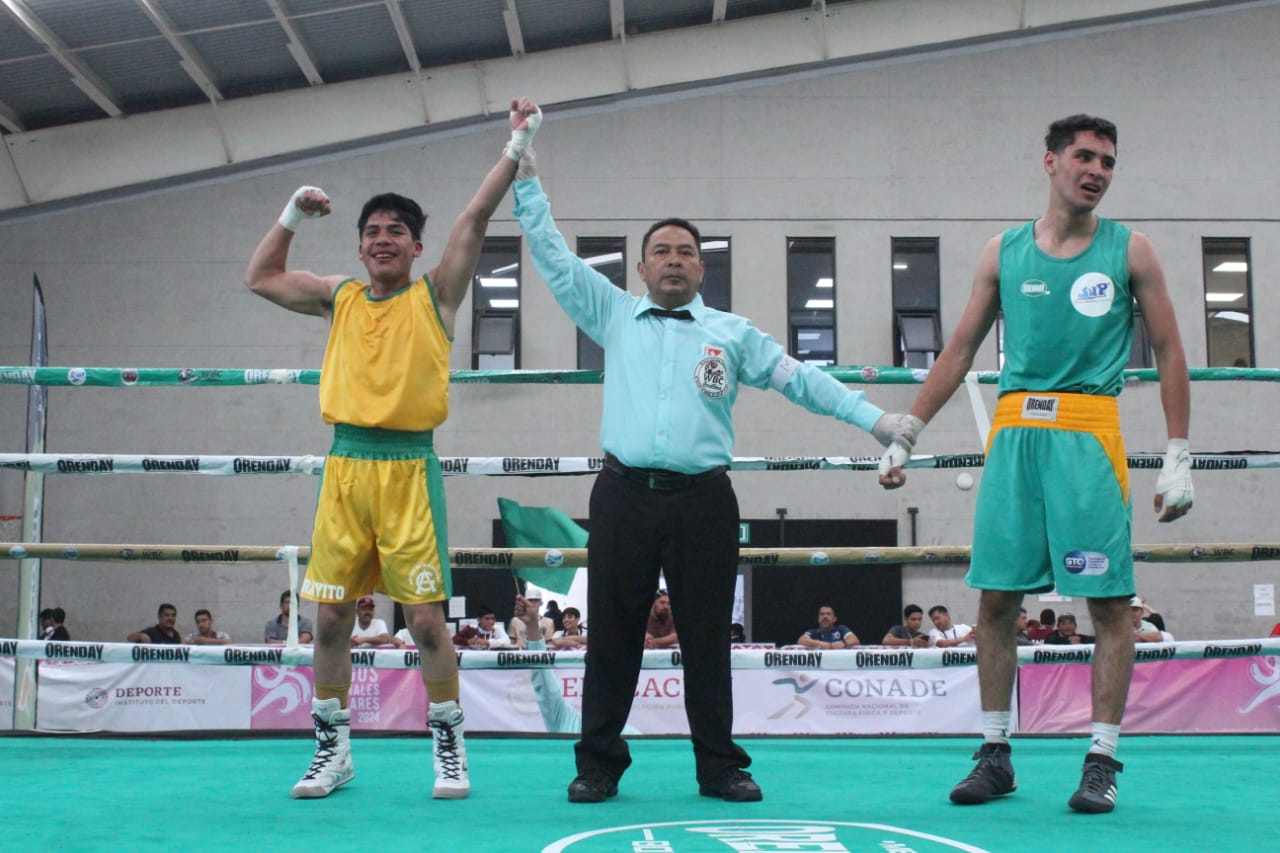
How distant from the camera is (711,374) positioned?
3.08m

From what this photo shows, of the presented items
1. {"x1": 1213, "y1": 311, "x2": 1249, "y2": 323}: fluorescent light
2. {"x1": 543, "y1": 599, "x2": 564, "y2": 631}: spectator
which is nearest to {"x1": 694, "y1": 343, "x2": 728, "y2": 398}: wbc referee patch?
{"x1": 543, "y1": 599, "x2": 564, "y2": 631}: spectator

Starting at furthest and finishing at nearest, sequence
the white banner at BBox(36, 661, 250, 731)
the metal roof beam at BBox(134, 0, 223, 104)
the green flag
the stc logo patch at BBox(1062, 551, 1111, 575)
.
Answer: the metal roof beam at BBox(134, 0, 223, 104) → the white banner at BBox(36, 661, 250, 731) → the green flag → the stc logo patch at BBox(1062, 551, 1111, 575)

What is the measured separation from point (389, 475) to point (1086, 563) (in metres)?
1.68

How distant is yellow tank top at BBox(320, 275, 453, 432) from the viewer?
3029mm

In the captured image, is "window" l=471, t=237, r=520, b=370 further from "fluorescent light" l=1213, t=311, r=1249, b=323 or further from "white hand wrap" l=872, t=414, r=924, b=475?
"white hand wrap" l=872, t=414, r=924, b=475

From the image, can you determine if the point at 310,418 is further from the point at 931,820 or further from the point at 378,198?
the point at 931,820

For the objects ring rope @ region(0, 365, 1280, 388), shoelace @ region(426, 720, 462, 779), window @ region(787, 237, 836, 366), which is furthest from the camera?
window @ region(787, 237, 836, 366)

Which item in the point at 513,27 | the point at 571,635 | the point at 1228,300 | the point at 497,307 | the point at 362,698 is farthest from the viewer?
the point at 497,307

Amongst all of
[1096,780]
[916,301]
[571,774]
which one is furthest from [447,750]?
[916,301]

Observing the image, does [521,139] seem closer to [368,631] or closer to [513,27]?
[368,631]

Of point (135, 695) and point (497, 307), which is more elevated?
point (497, 307)

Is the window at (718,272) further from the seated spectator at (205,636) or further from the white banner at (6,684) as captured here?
the white banner at (6,684)

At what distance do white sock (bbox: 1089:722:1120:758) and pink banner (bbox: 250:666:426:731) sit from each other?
3.63 metres

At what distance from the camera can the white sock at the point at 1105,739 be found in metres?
2.80
